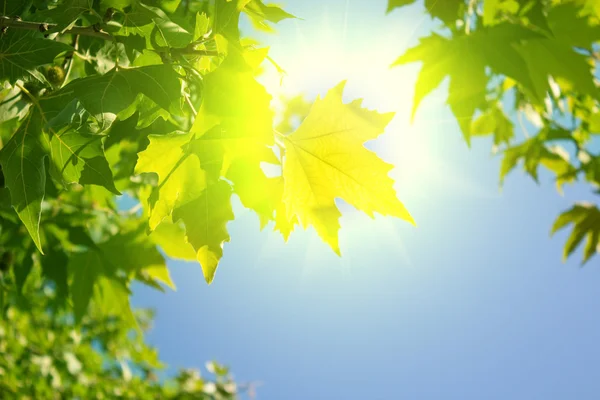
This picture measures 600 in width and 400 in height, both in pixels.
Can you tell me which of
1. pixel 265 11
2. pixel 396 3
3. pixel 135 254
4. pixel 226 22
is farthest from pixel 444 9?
pixel 135 254

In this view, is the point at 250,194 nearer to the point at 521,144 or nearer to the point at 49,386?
the point at 521,144

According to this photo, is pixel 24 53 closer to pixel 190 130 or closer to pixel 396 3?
pixel 190 130

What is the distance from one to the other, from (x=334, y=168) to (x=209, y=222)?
29cm

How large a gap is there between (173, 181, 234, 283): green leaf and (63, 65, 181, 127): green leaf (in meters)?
0.19

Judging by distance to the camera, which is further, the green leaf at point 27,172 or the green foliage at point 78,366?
the green foliage at point 78,366

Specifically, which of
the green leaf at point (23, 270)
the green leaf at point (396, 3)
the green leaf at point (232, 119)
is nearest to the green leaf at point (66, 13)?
the green leaf at point (232, 119)

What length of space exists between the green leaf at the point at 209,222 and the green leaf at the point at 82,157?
17 centimetres

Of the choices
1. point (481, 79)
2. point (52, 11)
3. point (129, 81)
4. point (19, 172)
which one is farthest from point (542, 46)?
point (19, 172)

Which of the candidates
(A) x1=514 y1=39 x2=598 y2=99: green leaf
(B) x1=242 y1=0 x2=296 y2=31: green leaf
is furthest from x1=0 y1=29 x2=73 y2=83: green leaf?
(A) x1=514 y1=39 x2=598 y2=99: green leaf

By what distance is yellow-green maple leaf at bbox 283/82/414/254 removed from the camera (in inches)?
33.7

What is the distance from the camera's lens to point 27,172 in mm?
875

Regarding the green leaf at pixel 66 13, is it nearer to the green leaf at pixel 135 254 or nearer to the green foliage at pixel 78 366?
the green leaf at pixel 135 254

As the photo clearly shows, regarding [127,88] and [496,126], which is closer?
[127,88]

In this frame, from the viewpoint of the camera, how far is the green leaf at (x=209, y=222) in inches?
33.8
